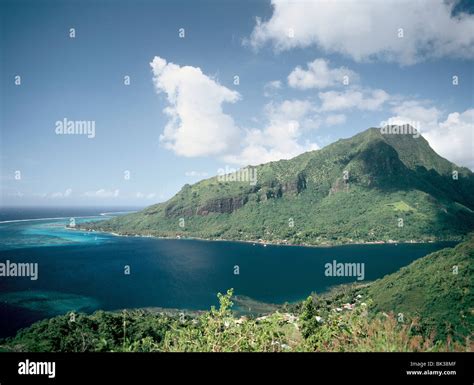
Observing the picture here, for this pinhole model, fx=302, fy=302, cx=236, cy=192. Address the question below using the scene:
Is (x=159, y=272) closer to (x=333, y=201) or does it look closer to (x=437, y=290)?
(x=437, y=290)

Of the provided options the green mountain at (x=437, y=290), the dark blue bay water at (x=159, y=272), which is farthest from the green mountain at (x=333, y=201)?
the green mountain at (x=437, y=290)

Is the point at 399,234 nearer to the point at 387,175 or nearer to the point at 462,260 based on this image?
the point at 387,175

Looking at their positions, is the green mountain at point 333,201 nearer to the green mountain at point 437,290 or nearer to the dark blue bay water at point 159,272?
the dark blue bay water at point 159,272

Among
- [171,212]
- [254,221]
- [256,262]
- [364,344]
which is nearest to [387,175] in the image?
[254,221]

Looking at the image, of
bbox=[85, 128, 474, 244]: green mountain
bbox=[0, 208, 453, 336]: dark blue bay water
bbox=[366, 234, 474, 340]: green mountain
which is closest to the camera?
bbox=[366, 234, 474, 340]: green mountain

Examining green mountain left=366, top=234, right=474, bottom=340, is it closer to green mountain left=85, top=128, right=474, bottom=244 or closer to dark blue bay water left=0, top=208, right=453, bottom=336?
dark blue bay water left=0, top=208, right=453, bottom=336

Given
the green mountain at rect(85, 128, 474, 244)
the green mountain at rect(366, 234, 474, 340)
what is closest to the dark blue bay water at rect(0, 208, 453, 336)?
the green mountain at rect(85, 128, 474, 244)
